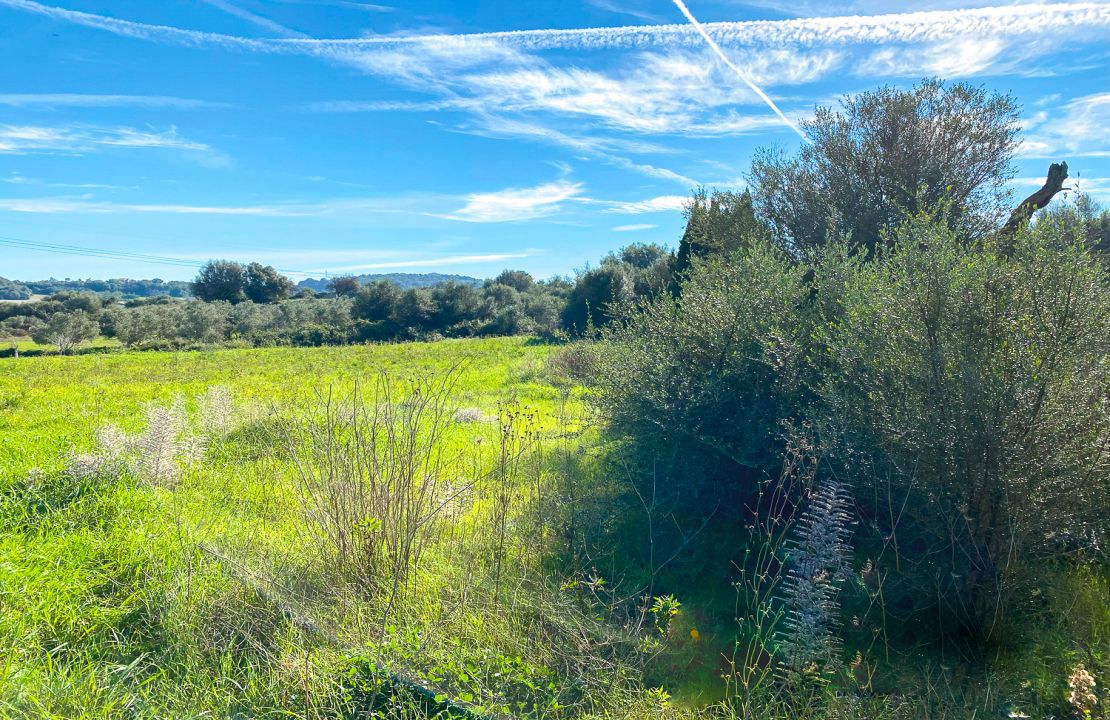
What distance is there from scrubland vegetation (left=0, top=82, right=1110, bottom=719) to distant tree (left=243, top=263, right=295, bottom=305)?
68.4 metres

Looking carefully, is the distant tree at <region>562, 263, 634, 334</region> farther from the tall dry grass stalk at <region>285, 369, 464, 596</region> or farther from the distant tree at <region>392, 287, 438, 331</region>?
the tall dry grass stalk at <region>285, 369, 464, 596</region>

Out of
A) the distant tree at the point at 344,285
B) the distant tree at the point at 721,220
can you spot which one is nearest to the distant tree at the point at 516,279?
the distant tree at the point at 344,285

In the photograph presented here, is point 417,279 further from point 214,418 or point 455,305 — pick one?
point 214,418

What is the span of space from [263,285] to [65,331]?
33277mm

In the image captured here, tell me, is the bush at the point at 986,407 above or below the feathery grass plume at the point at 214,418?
above

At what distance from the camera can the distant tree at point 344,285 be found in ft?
249

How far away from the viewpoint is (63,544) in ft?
15.1

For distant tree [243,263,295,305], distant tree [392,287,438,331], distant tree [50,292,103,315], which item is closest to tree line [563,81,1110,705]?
distant tree [392,287,438,331]

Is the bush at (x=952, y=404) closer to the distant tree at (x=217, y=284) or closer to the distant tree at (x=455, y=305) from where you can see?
the distant tree at (x=455, y=305)

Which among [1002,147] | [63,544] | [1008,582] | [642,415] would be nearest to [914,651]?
[1008,582]

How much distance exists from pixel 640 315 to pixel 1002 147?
27.5 feet

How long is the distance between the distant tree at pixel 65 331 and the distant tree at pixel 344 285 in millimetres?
36818

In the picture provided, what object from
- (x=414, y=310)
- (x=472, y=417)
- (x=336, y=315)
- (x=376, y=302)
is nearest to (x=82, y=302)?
(x=336, y=315)

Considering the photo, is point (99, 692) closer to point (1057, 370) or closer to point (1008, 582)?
point (1008, 582)
